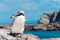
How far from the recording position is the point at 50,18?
45.7m

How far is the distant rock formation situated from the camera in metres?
42.9

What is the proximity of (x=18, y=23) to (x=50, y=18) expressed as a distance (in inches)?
1600

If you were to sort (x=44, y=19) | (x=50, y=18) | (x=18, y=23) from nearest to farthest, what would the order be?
(x=18, y=23) → (x=44, y=19) → (x=50, y=18)

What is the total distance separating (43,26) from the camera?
40.9 meters

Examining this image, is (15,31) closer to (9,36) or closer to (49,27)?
(9,36)

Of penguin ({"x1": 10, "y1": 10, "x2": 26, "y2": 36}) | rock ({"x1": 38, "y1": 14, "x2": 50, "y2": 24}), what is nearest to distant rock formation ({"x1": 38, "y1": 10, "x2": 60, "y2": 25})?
rock ({"x1": 38, "y1": 14, "x2": 50, "y2": 24})

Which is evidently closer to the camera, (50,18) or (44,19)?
(44,19)

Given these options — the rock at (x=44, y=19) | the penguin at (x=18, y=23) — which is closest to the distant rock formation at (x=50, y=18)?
the rock at (x=44, y=19)

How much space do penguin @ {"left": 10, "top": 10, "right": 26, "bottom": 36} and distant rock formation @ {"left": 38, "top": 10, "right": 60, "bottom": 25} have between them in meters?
37.4

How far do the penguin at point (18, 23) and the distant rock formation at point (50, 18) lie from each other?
3737 cm

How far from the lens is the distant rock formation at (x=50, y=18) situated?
1688 inches

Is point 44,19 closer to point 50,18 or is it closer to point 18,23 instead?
point 50,18

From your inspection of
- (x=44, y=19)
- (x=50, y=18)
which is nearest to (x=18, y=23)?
(x=44, y=19)

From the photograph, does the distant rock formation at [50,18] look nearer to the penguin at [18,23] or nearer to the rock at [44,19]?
the rock at [44,19]
